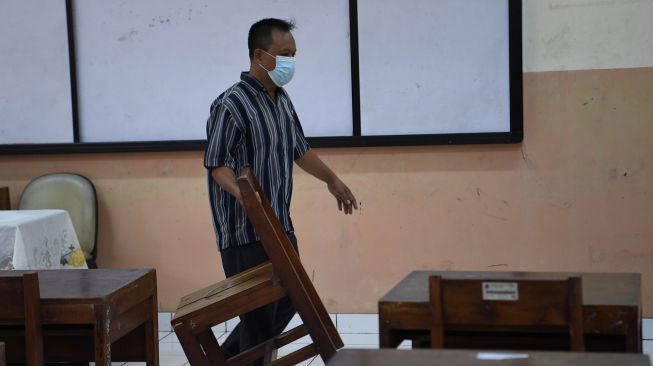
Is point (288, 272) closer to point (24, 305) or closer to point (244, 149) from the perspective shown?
point (244, 149)

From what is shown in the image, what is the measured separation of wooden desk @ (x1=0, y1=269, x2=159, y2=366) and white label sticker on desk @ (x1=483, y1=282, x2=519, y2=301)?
0.99 meters

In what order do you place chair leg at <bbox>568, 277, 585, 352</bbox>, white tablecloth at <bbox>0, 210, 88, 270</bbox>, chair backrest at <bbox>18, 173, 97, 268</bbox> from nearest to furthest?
chair leg at <bbox>568, 277, 585, 352</bbox> → white tablecloth at <bbox>0, 210, 88, 270</bbox> → chair backrest at <bbox>18, 173, 97, 268</bbox>

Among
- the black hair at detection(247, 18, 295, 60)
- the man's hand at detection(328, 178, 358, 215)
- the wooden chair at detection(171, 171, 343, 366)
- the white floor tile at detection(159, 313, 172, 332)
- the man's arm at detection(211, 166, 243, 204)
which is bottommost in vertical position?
the white floor tile at detection(159, 313, 172, 332)

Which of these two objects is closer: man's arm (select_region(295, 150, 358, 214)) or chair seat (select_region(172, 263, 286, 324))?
chair seat (select_region(172, 263, 286, 324))

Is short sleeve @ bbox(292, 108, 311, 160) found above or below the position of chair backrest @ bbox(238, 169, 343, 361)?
above

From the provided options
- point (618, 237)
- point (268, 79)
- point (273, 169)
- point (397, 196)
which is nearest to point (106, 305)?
point (273, 169)

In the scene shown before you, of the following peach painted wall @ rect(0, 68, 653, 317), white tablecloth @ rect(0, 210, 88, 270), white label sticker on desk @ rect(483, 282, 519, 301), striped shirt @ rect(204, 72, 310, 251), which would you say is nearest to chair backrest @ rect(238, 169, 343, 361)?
striped shirt @ rect(204, 72, 310, 251)

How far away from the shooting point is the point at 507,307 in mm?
1974

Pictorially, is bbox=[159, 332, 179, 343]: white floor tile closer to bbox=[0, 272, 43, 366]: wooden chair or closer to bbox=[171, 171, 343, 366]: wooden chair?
bbox=[171, 171, 343, 366]: wooden chair

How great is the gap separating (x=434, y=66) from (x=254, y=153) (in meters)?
1.63

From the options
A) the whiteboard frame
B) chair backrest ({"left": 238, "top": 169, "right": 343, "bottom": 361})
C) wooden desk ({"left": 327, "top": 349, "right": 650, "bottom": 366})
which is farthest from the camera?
the whiteboard frame

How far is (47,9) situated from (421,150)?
2.13 metres

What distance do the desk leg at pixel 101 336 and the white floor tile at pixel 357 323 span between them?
240 centimetres

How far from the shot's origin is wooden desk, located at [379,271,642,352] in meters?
2.04
